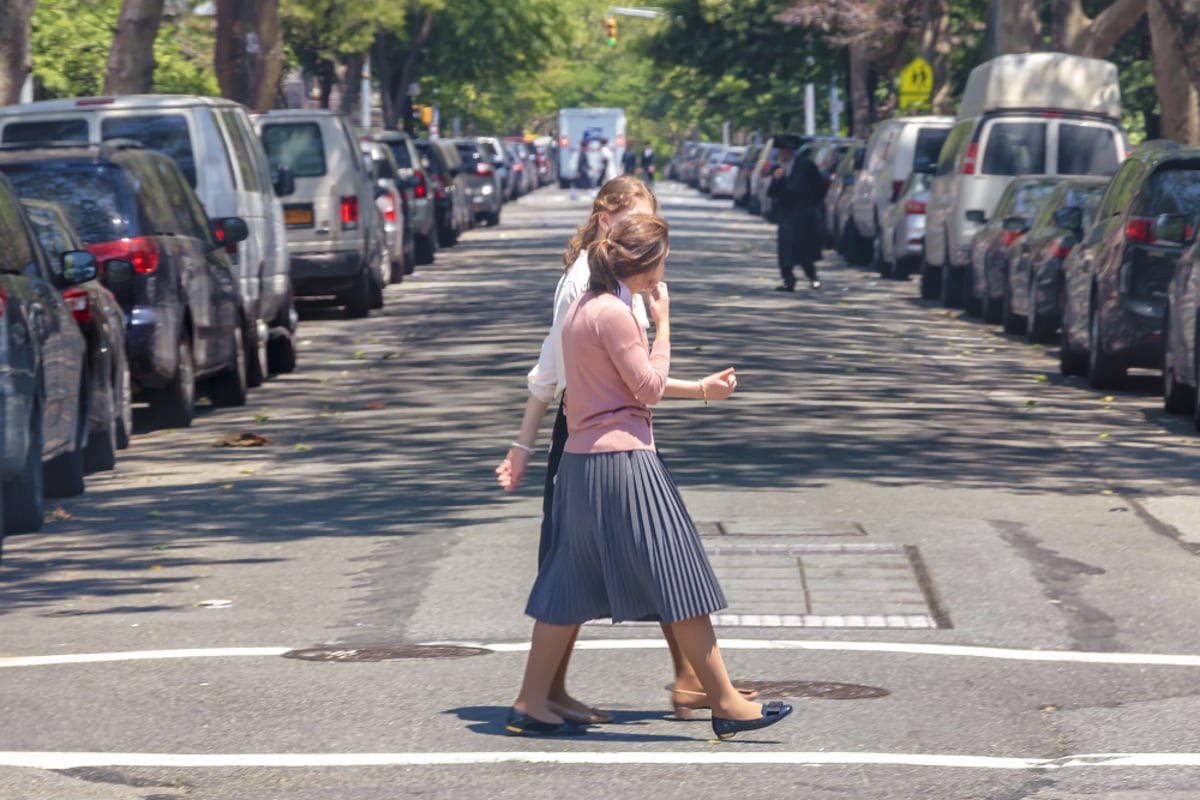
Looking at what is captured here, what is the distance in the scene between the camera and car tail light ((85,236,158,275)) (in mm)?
14320

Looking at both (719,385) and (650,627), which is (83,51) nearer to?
(650,627)

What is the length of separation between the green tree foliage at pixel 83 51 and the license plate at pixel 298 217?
704 inches

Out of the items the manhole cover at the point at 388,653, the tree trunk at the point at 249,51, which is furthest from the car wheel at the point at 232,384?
the tree trunk at the point at 249,51

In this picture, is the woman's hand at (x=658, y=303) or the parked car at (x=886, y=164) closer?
the woman's hand at (x=658, y=303)

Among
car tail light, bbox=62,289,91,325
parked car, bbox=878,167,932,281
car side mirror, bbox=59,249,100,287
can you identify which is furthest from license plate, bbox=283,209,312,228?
car side mirror, bbox=59,249,100,287

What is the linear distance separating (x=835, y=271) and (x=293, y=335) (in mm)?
15003

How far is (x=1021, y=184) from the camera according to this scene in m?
23.5

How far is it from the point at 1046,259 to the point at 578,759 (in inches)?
570

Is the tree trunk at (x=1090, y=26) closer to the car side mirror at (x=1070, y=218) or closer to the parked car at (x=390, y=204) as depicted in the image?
the parked car at (x=390, y=204)

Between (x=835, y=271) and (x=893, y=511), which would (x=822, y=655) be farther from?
(x=835, y=271)

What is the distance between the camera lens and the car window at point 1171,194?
1680 cm

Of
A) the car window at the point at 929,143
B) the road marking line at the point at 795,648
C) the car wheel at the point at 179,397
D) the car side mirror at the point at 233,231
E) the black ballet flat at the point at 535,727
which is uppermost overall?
the car side mirror at the point at 233,231

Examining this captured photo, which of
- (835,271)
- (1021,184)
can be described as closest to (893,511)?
(1021,184)

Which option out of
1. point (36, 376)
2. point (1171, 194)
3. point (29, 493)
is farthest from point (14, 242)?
point (1171, 194)
